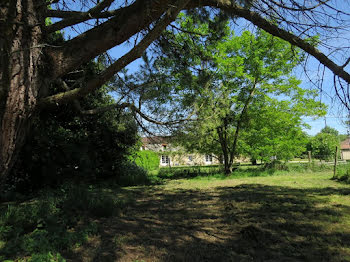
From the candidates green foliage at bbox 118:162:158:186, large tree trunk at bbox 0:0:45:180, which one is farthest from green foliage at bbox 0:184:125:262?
green foliage at bbox 118:162:158:186

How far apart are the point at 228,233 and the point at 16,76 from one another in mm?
3176

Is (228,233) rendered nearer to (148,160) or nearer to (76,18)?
(76,18)

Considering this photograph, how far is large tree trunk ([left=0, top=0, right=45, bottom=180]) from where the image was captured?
2227 millimetres

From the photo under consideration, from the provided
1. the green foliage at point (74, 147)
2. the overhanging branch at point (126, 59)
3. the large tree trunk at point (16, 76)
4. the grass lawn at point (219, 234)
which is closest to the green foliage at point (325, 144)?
the green foliage at point (74, 147)

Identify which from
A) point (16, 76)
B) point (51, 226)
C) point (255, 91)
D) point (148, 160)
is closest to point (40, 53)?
point (16, 76)

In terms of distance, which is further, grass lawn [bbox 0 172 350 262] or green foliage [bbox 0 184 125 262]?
grass lawn [bbox 0 172 350 262]

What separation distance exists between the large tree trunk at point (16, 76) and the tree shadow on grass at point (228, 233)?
1.45m

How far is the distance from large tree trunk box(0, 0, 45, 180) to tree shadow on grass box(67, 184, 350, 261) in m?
1.45

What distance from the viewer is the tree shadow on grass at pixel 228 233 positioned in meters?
2.49

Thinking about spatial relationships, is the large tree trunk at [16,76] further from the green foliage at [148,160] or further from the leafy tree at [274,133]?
the green foliage at [148,160]

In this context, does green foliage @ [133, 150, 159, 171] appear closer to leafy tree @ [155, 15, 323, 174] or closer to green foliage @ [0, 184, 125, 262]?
leafy tree @ [155, 15, 323, 174]

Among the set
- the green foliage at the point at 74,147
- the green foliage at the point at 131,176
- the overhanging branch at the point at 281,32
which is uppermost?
the overhanging branch at the point at 281,32

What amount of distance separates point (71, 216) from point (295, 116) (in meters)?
12.6

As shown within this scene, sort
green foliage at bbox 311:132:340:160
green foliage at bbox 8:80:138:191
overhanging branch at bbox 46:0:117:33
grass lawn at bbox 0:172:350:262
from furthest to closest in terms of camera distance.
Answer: green foliage at bbox 311:132:340:160
green foliage at bbox 8:80:138:191
overhanging branch at bbox 46:0:117:33
grass lawn at bbox 0:172:350:262
